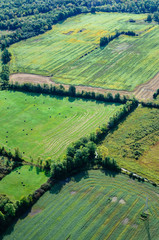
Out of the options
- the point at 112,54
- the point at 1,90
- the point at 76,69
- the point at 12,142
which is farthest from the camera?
the point at 112,54

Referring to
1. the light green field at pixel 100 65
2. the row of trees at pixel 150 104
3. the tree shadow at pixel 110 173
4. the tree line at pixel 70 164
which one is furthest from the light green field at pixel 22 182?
the light green field at pixel 100 65

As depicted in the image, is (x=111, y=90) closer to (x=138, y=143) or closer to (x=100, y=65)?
(x=100, y=65)

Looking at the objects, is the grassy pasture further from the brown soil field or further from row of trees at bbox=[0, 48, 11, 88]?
row of trees at bbox=[0, 48, 11, 88]

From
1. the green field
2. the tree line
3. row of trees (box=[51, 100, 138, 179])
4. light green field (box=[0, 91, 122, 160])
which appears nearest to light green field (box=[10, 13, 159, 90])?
light green field (box=[0, 91, 122, 160])

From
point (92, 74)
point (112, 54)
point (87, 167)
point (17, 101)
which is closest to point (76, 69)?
point (92, 74)

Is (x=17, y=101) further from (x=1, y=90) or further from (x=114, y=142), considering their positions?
(x=114, y=142)

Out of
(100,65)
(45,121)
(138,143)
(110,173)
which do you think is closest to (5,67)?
(100,65)
